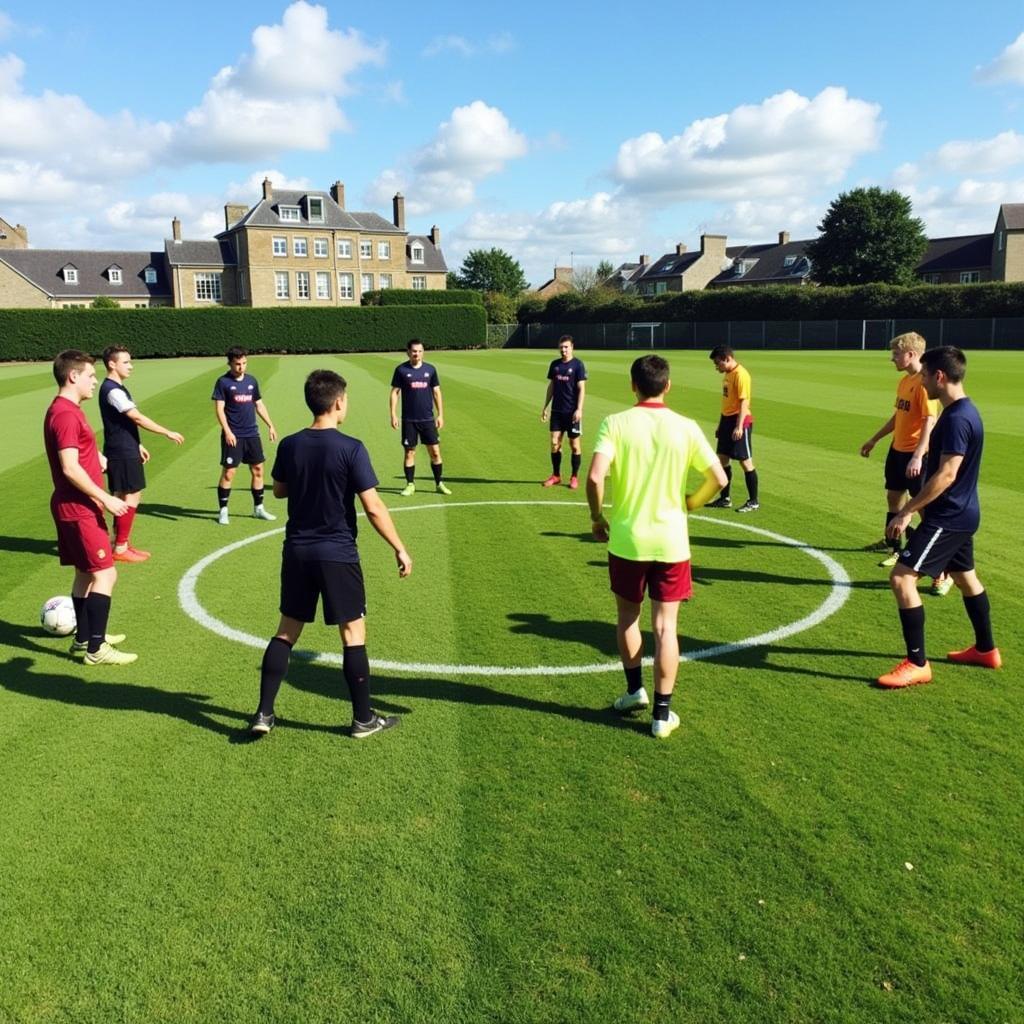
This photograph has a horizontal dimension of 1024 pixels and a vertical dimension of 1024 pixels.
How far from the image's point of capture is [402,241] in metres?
92.1

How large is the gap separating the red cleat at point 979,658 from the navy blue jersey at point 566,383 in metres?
8.02

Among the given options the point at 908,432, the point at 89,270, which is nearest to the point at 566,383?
the point at 908,432

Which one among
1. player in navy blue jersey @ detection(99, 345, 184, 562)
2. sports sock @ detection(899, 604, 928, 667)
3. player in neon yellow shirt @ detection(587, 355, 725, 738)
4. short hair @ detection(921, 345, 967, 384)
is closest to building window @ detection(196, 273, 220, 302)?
player in navy blue jersey @ detection(99, 345, 184, 562)

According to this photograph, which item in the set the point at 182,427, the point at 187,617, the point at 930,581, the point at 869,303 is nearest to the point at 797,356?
the point at 869,303

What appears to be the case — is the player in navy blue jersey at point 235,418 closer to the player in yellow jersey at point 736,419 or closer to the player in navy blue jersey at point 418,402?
the player in navy blue jersey at point 418,402

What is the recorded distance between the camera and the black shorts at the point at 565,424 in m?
13.8

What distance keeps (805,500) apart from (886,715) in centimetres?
730

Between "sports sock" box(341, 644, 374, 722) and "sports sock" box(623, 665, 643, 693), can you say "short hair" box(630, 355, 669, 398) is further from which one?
"sports sock" box(341, 644, 374, 722)

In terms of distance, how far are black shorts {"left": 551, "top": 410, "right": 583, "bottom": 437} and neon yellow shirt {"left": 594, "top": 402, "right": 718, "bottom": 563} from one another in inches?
335

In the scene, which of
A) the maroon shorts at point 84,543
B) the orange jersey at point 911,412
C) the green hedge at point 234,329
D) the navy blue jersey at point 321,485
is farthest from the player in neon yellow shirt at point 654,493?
the green hedge at point 234,329

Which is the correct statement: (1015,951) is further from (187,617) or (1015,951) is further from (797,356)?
(797,356)

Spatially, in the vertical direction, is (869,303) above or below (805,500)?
above

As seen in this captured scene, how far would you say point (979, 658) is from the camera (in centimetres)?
648

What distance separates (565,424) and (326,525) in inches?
355
